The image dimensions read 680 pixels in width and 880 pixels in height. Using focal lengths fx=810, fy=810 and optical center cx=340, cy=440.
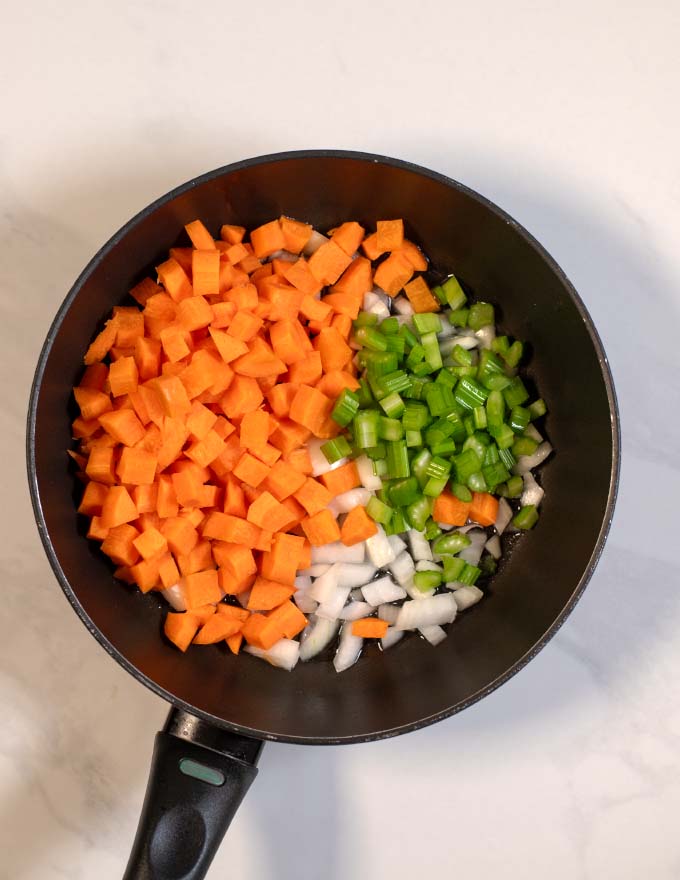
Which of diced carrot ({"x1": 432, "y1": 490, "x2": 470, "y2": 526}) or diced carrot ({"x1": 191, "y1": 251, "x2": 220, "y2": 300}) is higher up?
diced carrot ({"x1": 191, "y1": 251, "x2": 220, "y2": 300})

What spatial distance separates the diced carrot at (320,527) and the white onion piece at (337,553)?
0.05 metres

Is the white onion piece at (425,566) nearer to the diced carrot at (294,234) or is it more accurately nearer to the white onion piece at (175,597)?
the white onion piece at (175,597)

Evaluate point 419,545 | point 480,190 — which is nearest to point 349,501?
point 419,545

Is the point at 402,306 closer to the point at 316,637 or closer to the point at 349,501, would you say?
the point at 349,501

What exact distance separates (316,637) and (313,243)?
763mm

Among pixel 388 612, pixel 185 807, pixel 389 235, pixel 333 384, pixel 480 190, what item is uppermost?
pixel 480 190

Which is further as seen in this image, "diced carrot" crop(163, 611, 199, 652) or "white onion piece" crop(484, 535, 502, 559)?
"white onion piece" crop(484, 535, 502, 559)

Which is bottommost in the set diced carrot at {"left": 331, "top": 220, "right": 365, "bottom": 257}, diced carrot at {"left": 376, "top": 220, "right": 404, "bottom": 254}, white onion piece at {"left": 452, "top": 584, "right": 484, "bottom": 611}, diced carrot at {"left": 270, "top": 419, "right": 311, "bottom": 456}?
white onion piece at {"left": 452, "top": 584, "right": 484, "bottom": 611}

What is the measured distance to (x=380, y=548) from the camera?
153 centimetres

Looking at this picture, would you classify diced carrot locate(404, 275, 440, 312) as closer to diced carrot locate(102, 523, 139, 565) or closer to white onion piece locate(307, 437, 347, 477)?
white onion piece locate(307, 437, 347, 477)

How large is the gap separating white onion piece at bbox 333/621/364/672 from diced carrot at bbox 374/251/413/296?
665 mm

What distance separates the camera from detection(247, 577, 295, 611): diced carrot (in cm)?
146

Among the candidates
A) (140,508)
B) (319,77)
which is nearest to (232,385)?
(140,508)

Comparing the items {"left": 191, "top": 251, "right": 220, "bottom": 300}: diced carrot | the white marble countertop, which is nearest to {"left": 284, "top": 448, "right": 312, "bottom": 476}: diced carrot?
{"left": 191, "top": 251, "right": 220, "bottom": 300}: diced carrot
